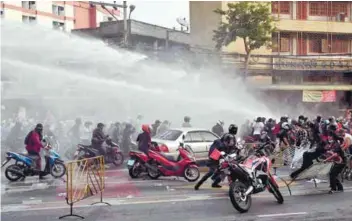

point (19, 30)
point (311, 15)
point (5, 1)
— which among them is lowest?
point (19, 30)

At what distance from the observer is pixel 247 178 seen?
350 inches

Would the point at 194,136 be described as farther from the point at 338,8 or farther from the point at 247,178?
the point at 338,8

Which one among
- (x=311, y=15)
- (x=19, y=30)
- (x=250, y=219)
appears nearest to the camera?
(x=250, y=219)

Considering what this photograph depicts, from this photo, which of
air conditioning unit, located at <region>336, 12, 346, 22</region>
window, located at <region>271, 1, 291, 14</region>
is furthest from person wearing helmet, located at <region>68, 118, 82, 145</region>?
air conditioning unit, located at <region>336, 12, 346, 22</region>

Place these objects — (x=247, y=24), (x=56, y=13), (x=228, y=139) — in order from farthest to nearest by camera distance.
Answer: (x=56, y=13) < (x=247, y=24) < (x=228, y=139)

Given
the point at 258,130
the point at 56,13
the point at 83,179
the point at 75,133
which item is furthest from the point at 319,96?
the point at 56,13

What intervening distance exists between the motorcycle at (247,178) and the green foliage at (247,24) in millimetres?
19154

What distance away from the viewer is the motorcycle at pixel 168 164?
40.4 feet

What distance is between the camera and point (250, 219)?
8102 mm

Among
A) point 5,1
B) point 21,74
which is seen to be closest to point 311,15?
point 21,74

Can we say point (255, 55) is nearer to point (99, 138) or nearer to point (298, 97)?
point (298, 97)

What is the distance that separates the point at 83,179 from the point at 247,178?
9.45ft

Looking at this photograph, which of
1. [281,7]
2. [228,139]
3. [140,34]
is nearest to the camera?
[228,139]

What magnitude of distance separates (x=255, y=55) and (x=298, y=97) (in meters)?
4.04
